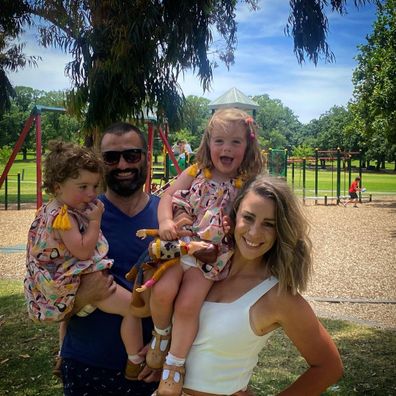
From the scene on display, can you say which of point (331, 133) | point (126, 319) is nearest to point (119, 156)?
point (126, 319)

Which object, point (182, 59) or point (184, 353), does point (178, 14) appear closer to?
point (182, 59)

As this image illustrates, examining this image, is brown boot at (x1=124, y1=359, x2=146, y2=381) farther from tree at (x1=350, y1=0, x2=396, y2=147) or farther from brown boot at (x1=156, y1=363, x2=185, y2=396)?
tree at (x1=350, y1=0, x2=396, y2=147)

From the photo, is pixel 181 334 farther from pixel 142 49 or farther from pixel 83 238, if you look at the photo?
pixel 142 49

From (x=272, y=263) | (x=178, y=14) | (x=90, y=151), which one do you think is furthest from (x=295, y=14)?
(x=272, y=263)

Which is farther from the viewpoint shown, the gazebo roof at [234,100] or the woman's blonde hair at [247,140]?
the gazebo roof at [234,100]

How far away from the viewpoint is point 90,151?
221 centimetres

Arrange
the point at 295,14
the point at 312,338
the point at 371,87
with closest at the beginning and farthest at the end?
1. the point at 312,338
2. the point at 295,14
3. the point at 371,87

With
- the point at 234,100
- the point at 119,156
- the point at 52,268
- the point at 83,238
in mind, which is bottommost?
the point at 52,268

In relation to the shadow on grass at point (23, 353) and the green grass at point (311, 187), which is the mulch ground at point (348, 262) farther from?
the shadow on grass at point (23, 353)

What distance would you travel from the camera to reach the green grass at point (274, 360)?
15.0 feet

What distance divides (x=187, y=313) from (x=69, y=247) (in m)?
0.62

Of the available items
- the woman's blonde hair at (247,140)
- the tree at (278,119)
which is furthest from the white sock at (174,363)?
the tree at (278,119)

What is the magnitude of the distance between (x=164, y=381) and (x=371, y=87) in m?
22.6

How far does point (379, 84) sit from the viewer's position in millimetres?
19891
